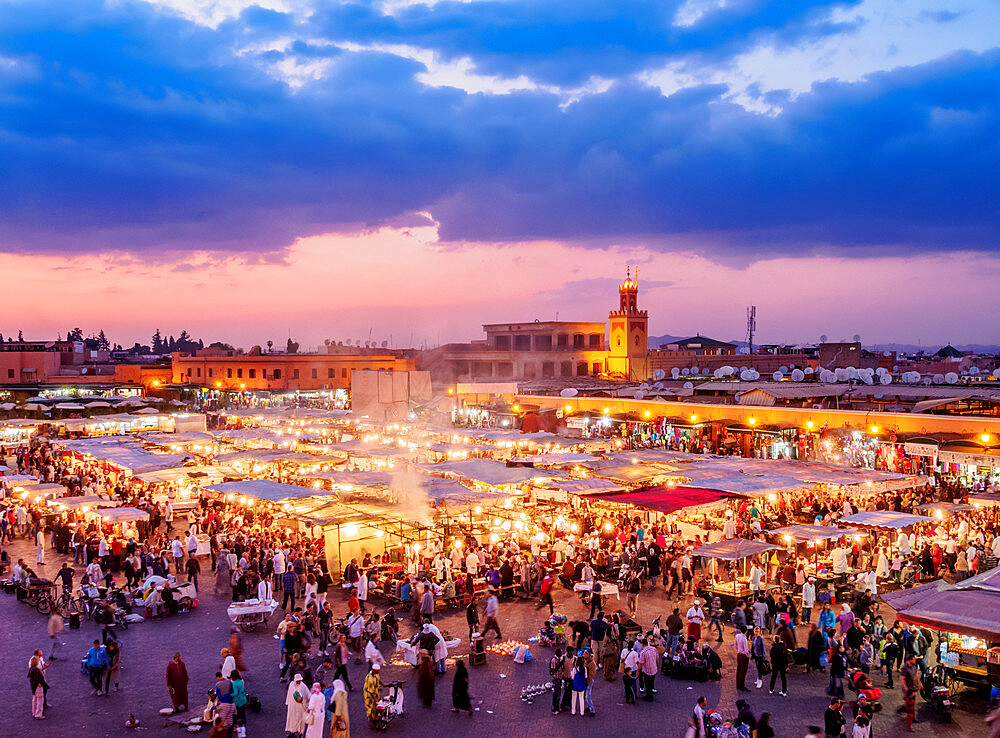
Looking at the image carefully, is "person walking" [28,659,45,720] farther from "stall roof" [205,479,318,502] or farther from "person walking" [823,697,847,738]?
"person walking" [823,697,847,738]

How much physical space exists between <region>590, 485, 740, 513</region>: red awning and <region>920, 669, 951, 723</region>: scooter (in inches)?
302

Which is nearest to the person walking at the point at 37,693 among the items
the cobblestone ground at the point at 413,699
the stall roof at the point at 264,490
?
the cobblestone ground at the point at 413,699

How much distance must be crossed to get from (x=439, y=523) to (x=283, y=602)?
4414 millimetres

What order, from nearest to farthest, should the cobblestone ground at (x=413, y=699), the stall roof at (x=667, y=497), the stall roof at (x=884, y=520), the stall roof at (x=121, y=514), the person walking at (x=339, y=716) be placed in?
the person walking at (x=339, y=716) → the cobblestone ground at (x=413, y=699) → the stall roof at (x=884, y=520) → the stall roof at (x=667, y=497) → the stall roof at (x=121, y=514)

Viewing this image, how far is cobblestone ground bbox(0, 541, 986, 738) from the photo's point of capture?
35.0 ft

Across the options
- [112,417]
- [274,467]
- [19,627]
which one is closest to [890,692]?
[19,627]

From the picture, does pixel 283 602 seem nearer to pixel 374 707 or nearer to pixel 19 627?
pixel 19 627

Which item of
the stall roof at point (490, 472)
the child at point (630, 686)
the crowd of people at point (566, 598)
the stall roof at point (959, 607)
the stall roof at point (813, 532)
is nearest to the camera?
the stall roof at point (959, 607)

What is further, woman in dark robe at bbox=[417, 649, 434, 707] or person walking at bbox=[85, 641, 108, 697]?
person walking at bbox=[85, 641, 108, 697]

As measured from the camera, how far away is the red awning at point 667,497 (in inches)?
753

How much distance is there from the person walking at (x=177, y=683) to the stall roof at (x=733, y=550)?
32.2ft

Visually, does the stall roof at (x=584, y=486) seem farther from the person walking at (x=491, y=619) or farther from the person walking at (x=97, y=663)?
the person walking at (x=97, y=663)

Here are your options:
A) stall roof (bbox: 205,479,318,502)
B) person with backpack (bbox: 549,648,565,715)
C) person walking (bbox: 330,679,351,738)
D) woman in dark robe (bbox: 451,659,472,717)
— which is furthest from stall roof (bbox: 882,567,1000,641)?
stall roof (bbox: 205,479,318,502)

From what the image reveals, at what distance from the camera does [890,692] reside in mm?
11867
